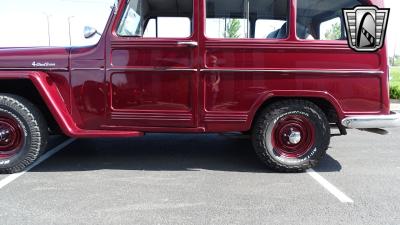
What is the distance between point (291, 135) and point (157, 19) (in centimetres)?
203

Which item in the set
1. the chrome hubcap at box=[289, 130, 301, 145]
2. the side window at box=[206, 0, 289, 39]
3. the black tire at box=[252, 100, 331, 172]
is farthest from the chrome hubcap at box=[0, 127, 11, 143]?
the chrome hubcap at box=[289, 130, 301, 145]

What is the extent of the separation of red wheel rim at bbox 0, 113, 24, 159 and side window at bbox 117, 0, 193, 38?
1.56m

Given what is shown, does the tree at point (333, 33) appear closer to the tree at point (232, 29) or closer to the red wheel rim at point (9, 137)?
the tree at point (232, 29)

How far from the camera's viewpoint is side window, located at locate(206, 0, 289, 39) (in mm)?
4633

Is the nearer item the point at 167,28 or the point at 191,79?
the point at 191,79

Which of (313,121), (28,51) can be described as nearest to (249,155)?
(313,121)

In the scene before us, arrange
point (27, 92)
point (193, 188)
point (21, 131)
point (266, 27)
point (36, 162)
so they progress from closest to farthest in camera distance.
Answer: point (193, 188) < point (21, 131) < point (266, 27) < point (27, 92) < point (36, 162)

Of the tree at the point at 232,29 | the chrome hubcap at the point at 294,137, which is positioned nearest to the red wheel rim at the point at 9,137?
the tree at the point at 232,29

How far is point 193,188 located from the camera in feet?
13.9

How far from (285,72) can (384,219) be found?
71.1 inches

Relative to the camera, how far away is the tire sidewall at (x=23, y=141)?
4.61m

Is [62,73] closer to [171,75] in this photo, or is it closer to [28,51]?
[28,51]
